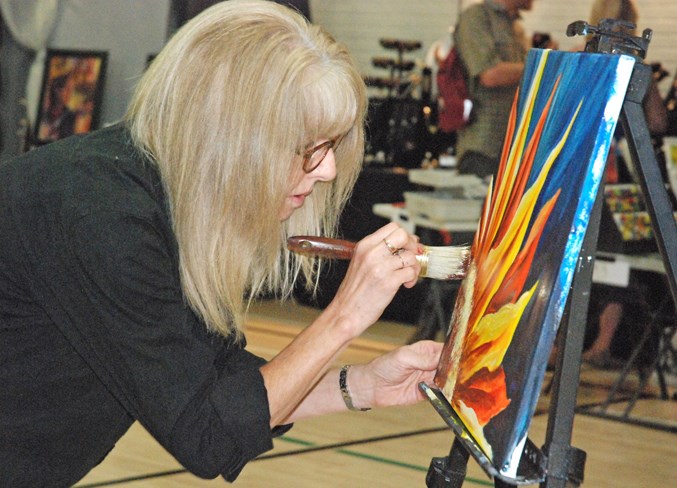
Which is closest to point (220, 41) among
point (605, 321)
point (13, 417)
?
point (13, 417)

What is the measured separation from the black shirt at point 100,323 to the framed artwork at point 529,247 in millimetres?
303

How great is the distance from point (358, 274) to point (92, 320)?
1.19 feet

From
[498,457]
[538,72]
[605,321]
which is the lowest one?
[605,321]

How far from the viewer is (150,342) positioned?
141cm

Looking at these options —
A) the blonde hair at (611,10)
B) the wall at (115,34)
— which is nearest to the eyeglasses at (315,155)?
the blonde hair at (611,10)

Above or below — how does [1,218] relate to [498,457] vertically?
above

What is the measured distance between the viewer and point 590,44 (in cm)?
136

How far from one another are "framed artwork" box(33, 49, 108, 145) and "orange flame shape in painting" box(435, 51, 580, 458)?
18.1ft

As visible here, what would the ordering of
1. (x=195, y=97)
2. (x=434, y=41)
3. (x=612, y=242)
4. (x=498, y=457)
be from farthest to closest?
(x=434, y=41) < (x=612, y=242) < (x=195, y=97) < (x=498, y=457)

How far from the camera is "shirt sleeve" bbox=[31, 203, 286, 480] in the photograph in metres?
1.39

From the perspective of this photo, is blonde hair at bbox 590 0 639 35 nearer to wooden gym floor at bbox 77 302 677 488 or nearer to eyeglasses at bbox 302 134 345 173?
wooden gym floor at bbox 77 302 677 488

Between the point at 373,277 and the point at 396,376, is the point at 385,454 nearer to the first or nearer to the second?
the point at 396,376

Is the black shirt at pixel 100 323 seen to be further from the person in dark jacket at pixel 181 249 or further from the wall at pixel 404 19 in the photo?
the wall at pixel 404 19

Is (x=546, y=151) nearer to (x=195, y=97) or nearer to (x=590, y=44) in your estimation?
(x=590, y=44)
